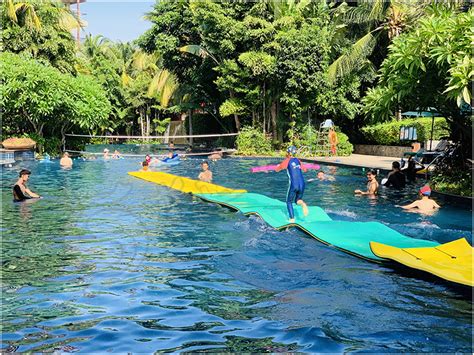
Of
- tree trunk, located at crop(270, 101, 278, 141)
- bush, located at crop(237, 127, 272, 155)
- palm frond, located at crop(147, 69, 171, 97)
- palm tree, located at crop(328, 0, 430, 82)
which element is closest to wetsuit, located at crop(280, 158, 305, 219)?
palm tree, located at crop(328, 0, 430, 82)

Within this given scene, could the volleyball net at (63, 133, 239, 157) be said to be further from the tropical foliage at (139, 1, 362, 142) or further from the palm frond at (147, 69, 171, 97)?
the palm frond at (147, 69, 171, 97)

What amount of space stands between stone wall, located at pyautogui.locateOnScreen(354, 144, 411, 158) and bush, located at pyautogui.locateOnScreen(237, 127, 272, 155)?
598 centimetres

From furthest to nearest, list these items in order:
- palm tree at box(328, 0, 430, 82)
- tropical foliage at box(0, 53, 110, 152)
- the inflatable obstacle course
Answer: palm tree at box(328, 0, 430, 82), tropical foliage at box(0, 53, 110, 152), the inflatable obstacle course

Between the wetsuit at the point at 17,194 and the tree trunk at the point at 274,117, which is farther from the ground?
the tree trunk at the point at 274,117

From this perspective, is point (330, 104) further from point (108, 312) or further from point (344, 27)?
point (108, 312)

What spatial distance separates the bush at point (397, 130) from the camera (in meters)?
29.1

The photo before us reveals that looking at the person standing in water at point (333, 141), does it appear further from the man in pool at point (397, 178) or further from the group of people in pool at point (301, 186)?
the man in pool at point (397, 178)

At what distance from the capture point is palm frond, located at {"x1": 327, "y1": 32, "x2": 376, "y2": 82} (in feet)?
103

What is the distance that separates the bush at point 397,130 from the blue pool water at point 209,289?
15.4 metres

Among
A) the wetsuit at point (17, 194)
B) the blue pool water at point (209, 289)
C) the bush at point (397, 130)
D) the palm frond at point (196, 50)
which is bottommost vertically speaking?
the blue pool water at point (209, 289)

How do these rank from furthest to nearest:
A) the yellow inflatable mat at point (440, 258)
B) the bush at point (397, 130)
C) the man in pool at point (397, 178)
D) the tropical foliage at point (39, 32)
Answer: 1. the tropical foliage at point (39, 32)
2. the bush at point (397, 130)
3. the man in pool at point (397, 178)
4. the yellow inflatable mat at point (440, 258)

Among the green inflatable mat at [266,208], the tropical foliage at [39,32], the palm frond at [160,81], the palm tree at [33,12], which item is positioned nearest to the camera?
the green inflatable mat at [266,208]

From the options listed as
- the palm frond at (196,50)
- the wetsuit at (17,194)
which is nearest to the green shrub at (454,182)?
the wetsuit at (17,194)

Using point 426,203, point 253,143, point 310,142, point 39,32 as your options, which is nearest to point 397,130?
point 310,142
